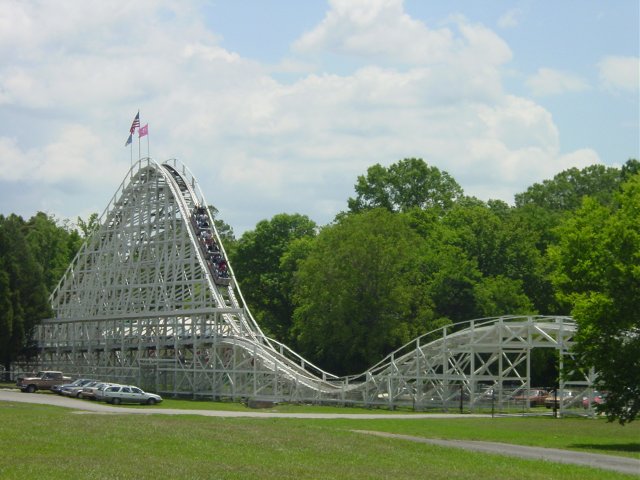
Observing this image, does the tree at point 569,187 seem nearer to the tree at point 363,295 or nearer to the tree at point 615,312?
the tree at point 363,295

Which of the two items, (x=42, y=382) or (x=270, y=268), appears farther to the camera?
(x=270, y=268)

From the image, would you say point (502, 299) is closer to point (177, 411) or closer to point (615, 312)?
point (177, 411)

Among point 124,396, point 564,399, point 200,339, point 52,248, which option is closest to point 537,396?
point 564,399

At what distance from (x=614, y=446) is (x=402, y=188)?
3047 inches

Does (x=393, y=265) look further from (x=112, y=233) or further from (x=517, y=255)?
(x=112, y=233)

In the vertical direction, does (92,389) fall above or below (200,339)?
below

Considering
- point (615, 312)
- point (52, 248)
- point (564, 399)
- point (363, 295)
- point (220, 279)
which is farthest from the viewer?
point (52, 248)

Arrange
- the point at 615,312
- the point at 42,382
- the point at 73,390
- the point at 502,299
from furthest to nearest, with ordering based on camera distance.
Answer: the point at 502,299 → the point at 42,382 → the point at 73,390 → the point at 615,312

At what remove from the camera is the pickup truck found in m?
67.9

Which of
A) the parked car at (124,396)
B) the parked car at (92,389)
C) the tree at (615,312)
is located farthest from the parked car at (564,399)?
the parked car at (92,389)

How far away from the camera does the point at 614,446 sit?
35000 mm

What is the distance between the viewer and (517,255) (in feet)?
269

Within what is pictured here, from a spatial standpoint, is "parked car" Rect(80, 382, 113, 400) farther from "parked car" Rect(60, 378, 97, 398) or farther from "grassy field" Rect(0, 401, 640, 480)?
"grassy field" Rect(0, 401, 640, 480)

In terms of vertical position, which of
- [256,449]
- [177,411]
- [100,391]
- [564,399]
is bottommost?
[256,449]
